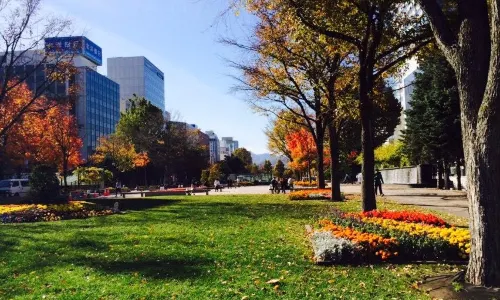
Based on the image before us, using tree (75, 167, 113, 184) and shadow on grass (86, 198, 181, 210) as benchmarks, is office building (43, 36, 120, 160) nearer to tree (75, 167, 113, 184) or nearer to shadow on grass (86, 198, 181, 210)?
tree (75, 167, 113, 184)

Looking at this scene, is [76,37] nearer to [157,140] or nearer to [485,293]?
[485,293]

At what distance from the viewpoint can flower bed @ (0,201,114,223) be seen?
16612 mm

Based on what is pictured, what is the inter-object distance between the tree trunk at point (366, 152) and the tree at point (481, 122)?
6904mm

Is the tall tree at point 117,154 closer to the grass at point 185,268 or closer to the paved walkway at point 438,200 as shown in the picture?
the paved walkway at point 438,200

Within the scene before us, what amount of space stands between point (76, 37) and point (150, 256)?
19045 millimetres

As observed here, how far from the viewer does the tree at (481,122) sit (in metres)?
5.46

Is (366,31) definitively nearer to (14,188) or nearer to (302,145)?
(302,145)

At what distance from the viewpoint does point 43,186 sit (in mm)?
20312

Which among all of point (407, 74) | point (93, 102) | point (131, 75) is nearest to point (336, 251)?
point (407, 74)

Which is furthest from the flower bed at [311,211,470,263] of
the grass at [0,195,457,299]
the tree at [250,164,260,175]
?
the tree at [250,164,260,175]

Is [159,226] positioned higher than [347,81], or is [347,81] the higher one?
[347,81]

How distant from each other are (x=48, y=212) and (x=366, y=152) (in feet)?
40.0

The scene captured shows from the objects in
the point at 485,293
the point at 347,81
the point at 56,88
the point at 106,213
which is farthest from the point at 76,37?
the point at 56,88

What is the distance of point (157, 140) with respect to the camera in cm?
6006
